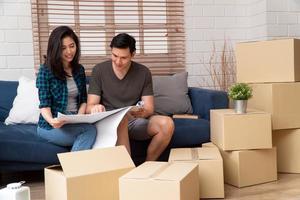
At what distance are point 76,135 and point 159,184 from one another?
Answer: 0.73 m

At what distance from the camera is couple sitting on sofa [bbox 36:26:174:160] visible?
2.21 m

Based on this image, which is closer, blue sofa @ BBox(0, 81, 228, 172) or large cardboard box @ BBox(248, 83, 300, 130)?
blue sofa @ BBox(0, 81, 228, 172)

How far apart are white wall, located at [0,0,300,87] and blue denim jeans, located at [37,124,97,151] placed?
1.17 meters

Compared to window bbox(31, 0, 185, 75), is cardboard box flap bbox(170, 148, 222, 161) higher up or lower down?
lower down

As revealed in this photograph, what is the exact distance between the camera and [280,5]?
3297mm

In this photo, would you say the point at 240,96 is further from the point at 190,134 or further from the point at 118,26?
the point at 118,26

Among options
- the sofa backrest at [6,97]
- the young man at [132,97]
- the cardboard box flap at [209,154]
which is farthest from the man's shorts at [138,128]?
the sofa backrest at [6,97]

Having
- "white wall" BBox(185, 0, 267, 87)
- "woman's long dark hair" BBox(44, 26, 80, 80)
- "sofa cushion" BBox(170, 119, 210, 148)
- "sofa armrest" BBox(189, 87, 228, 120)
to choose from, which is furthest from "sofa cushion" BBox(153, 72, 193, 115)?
"woman's long dark hair" BBox(44, 26, 80, 80)

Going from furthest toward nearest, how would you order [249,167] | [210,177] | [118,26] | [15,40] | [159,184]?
[118,26] → [15,40] → [249,167] → [210,177] → [159,184]

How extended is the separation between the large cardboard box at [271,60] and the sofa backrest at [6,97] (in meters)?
1.68

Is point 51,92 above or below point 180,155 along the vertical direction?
above

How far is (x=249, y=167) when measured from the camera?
232cm

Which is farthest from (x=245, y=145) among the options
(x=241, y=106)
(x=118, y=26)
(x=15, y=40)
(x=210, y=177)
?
(x=15, y=40)

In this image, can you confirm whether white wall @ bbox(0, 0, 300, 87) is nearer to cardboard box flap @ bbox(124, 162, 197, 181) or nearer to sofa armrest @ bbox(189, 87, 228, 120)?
sofa armrest @ bbox(189, 87, 228, 120)
